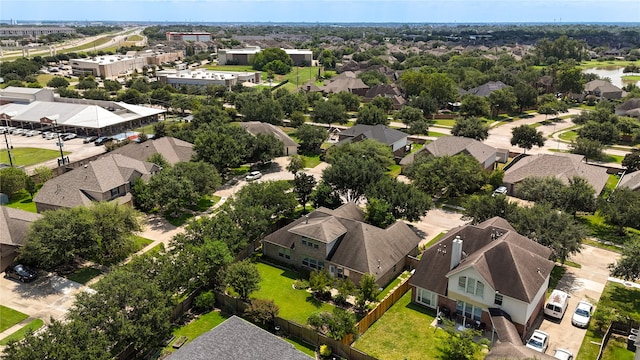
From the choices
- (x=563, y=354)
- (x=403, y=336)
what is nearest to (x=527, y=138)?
(x=563, y=354)

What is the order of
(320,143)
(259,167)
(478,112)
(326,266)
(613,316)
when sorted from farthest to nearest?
1. (478,112)
2. (320,143)
3. (259,167)
4. (326,266)
5. (613,316)

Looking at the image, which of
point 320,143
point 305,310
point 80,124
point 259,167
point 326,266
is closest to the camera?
point 305,310

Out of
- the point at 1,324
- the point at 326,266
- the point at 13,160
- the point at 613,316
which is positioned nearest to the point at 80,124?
the point at 13,160

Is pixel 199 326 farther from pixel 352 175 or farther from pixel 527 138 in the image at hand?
pixel 527 138

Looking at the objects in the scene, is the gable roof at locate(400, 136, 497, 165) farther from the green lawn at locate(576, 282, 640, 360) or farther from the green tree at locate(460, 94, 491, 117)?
the green tree at locate(460, 94, 491, 117)

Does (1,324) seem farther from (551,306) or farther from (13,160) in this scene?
(13,160)

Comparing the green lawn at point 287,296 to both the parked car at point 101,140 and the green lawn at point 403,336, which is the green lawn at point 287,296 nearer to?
the green lawn at point 403,336
